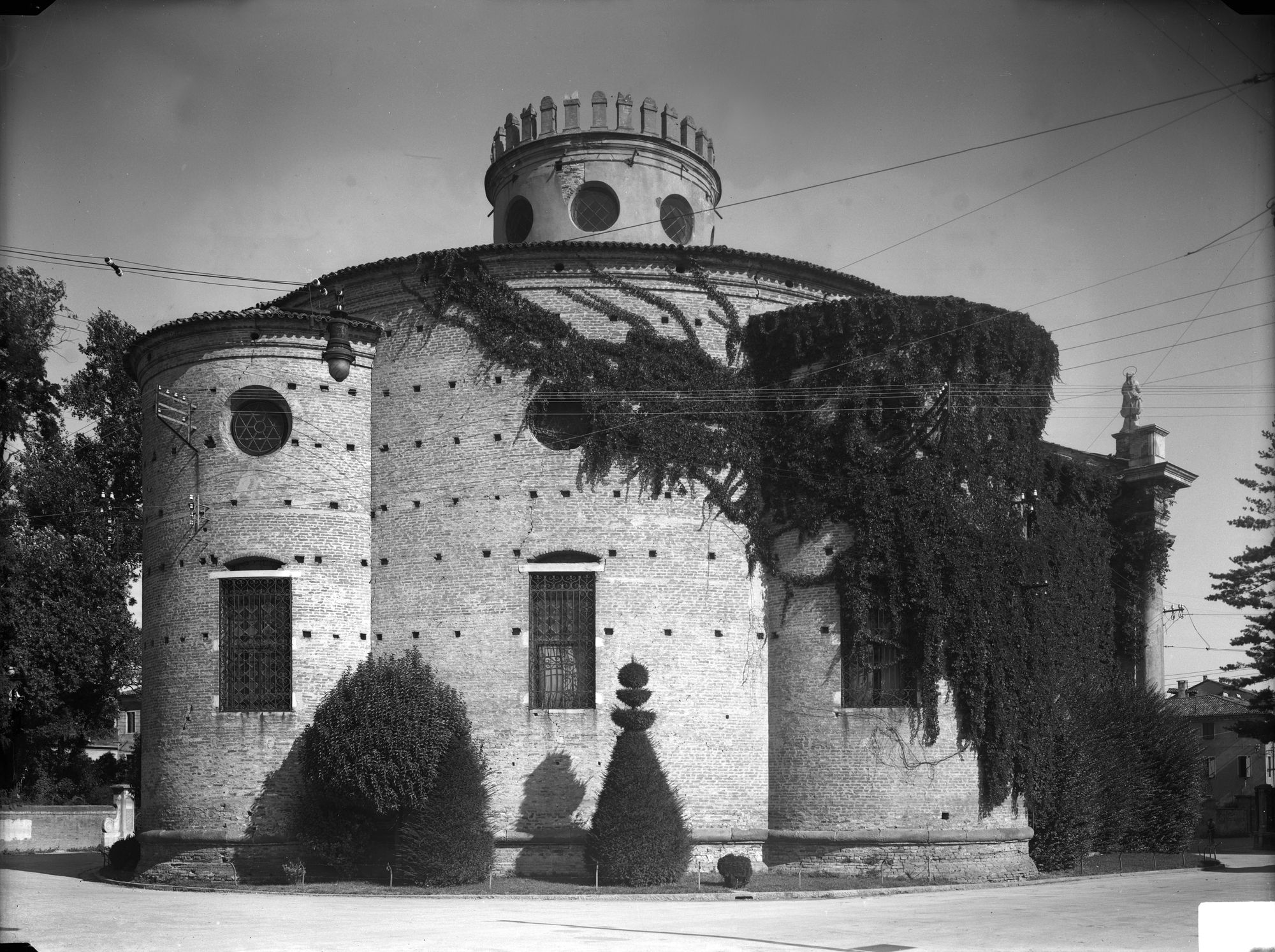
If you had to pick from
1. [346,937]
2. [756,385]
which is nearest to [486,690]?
[756,385]

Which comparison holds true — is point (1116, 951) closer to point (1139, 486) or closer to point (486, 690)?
point (486, 690)

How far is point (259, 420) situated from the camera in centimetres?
2881

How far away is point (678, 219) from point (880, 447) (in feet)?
31.8

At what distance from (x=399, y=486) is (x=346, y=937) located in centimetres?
1313

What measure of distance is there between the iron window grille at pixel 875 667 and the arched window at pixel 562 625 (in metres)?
5.14

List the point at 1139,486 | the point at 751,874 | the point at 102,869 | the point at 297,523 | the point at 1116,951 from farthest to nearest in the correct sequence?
1. the point at 1139,486
2. the point at 102,869
3. the point at 297,523
4. the point at 751,874
5. the point at 1116,951

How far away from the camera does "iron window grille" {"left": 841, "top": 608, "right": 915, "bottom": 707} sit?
2709 centimetres

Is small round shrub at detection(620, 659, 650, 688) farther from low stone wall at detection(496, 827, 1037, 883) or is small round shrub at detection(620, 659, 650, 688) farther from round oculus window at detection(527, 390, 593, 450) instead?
round oculus window at detection(527, 390, 593, 450)

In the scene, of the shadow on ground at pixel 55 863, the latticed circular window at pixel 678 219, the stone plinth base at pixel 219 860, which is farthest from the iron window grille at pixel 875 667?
the shadow on ground at pixel 55 863

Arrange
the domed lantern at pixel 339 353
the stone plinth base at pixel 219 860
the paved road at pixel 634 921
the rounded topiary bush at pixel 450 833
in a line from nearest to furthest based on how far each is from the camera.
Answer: the paved road at pixel 634 921
the domed lantern at pixel 339 353
the rounded topiary bush at pixel 450 833
the stone plinth base at pixel 219 860

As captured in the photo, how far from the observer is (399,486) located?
28.8 meters

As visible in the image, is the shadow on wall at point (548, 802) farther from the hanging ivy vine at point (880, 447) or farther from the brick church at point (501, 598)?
the hanging ivy vine at point (880, 447)

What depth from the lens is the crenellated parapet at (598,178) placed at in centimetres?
3350

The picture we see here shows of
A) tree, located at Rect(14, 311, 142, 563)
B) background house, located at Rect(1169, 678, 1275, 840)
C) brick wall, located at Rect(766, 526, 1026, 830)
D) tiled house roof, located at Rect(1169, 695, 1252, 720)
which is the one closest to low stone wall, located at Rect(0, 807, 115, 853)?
tree, located at Rect(14, 311, 142, 563)
